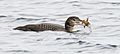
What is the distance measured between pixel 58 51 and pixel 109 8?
6.54 metres

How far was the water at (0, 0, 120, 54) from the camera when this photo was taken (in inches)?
651

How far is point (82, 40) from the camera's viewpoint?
57.7 ft

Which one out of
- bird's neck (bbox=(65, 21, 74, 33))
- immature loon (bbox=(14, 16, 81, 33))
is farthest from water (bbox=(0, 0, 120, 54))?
bird's neck (bbox=(65, 21, 74, 33))

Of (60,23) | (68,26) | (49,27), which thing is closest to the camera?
(49,27)

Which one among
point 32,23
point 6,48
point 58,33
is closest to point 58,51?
point 6,48

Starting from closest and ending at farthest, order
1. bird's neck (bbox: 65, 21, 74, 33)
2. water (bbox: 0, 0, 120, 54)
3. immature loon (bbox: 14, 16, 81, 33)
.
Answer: water (bbox: 0, 0, 120, 54) < immature loon (bbox: 14, 16, 81, 33) < bird's neck (bbox: 65, 21, 74, 33)

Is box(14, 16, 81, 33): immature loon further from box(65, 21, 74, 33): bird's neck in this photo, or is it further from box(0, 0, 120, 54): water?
box(0, 0, 120, 54): water

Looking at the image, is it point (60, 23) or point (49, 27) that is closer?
point (49, 27)

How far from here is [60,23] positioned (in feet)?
66.8

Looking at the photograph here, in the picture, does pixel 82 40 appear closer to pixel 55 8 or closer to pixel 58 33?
pixel 58 33

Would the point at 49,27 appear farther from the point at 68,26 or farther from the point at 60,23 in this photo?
the point at 60,23

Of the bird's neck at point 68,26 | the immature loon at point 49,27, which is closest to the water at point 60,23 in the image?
the immature loon at point 49,27

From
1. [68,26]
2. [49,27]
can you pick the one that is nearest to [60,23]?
[68,26]

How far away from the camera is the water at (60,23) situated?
54.3 ft
